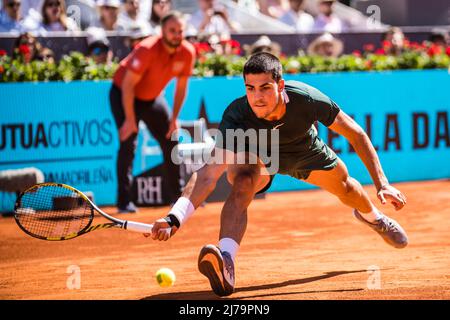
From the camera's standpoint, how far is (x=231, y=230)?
595cm

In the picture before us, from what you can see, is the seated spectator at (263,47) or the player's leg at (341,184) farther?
the seated spectator at (263,47)

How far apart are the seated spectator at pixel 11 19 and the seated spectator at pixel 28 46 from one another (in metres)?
0.88

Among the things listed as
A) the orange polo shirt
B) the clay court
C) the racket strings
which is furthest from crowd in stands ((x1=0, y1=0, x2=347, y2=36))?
the racket strings

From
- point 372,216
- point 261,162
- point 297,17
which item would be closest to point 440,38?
point 297,17

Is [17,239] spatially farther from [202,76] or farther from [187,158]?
[202,76]

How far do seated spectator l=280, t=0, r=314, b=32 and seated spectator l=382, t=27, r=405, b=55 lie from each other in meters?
1.51

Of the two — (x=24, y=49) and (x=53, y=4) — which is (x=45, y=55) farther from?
(x=53, y=4)

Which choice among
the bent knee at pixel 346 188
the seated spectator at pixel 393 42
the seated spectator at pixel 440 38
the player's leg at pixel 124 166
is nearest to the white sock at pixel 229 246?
the bent knee at pixel 346 188

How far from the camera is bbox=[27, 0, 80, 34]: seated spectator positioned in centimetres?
1289

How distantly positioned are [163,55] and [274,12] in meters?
6.50

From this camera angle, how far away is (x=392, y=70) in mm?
13547

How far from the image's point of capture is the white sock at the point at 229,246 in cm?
585

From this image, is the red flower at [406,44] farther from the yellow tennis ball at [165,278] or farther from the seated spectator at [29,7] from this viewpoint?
the yellow tennis ball at [165,278]
